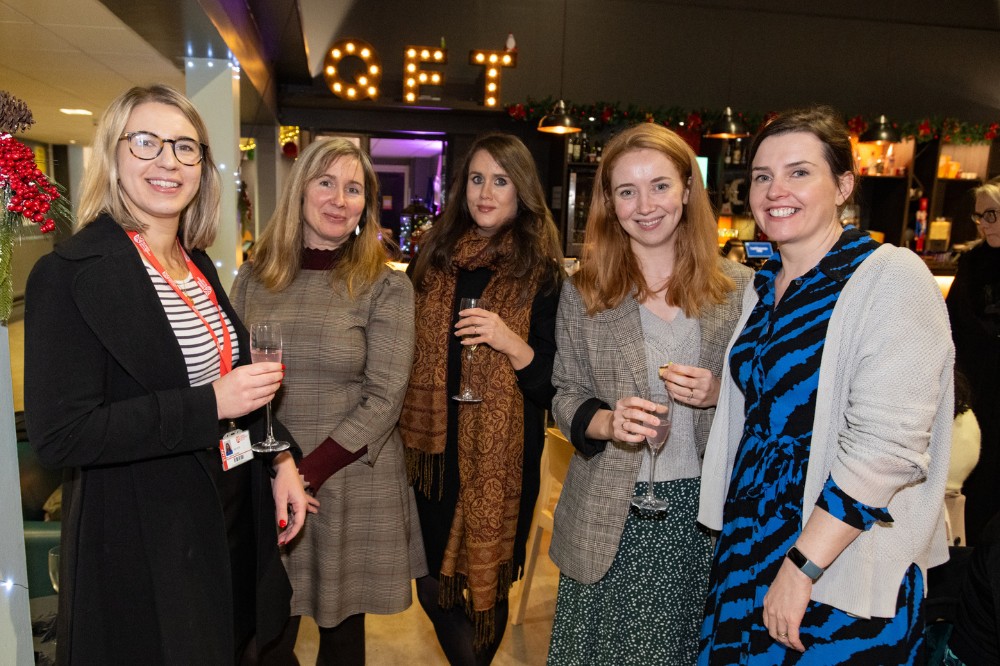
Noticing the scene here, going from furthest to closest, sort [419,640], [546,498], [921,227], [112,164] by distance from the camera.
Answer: [921,227], [546,498], [419,640], [112,164]

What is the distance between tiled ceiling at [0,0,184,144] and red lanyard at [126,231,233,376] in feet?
7.49

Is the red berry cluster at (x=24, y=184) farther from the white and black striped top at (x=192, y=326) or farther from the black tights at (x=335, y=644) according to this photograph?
the black tights at (x=335, y=644)

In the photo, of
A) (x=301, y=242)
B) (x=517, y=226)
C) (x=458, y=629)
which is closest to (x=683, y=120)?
(x=517, y=226)

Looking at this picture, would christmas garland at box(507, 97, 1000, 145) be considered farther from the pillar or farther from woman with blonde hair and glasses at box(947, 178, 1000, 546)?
woman with blonde hair and glasses at box(947, 178, 1000, 546)

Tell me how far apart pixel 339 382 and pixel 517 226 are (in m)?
0.73

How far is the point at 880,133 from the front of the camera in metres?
7.33

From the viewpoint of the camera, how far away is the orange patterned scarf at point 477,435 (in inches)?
83.4

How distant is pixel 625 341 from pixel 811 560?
672 mm

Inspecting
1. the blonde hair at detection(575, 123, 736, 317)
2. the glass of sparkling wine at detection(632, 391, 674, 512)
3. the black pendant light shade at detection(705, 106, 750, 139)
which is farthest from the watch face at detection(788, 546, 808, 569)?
the black pendant light shade at detection(705, 106, 750, 139)

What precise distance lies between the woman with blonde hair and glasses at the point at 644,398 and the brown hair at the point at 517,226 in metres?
0.32

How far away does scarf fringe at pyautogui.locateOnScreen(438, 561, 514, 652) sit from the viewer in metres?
2.17

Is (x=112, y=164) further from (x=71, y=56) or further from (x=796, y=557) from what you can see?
(x=71, y=56)

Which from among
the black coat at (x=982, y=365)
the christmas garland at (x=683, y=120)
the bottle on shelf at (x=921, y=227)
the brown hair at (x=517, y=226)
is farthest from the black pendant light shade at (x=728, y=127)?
the brown hair at (x=517, y=226)

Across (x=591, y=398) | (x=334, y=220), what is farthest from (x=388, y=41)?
(x=591, y=398)
